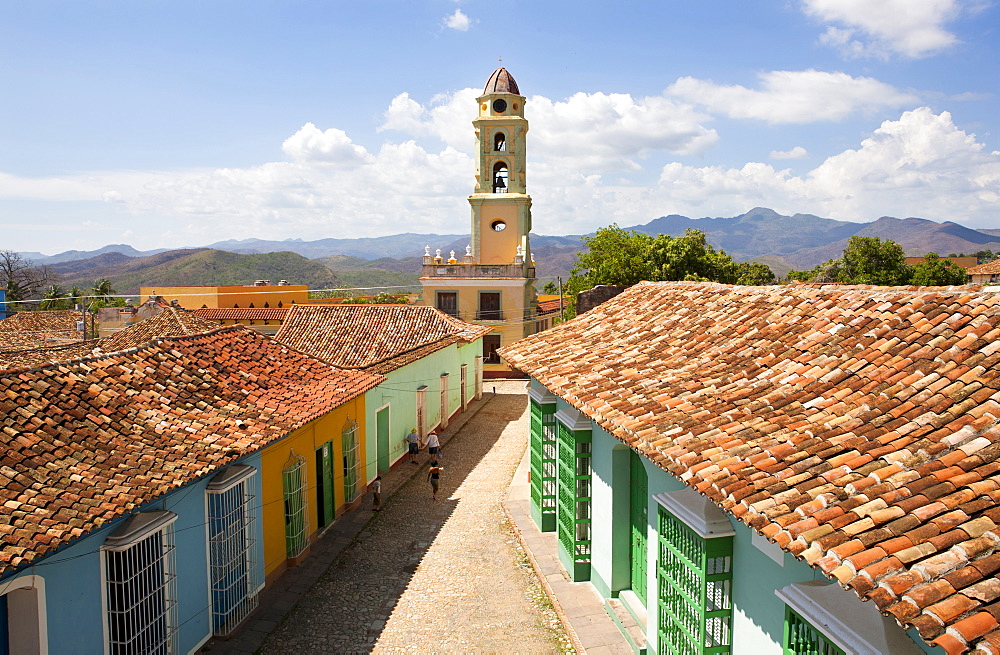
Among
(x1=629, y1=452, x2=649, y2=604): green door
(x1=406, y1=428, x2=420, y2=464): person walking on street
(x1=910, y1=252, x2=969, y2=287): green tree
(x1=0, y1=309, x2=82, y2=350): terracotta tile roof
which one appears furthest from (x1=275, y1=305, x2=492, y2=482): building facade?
(x1=910, y1=252, x2=969, y2=287): green tree

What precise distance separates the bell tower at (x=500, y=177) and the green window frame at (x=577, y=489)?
68.4 feet

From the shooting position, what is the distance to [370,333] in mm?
18094

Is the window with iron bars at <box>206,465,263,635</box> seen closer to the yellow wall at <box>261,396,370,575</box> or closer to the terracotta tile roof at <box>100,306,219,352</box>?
the yellow wall at <box>261,396,370,575</box>

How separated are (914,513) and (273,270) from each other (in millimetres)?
111024

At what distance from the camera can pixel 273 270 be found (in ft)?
354

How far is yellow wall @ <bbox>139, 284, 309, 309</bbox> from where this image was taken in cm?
4431

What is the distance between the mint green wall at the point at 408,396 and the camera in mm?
13695

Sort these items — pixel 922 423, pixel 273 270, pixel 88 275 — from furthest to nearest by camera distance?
pixel 88 275 < pixel 273 270 < pixel 922 423

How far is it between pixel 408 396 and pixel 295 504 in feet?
22.7

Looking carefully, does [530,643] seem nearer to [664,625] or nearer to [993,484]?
[664,625]

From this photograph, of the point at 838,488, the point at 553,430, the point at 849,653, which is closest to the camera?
the point at 849,653

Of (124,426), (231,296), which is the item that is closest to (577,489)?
(124,426)

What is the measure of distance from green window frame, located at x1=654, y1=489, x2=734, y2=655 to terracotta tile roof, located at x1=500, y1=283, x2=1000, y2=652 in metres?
0.61

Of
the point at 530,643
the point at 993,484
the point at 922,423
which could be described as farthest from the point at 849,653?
the point at 530,643
